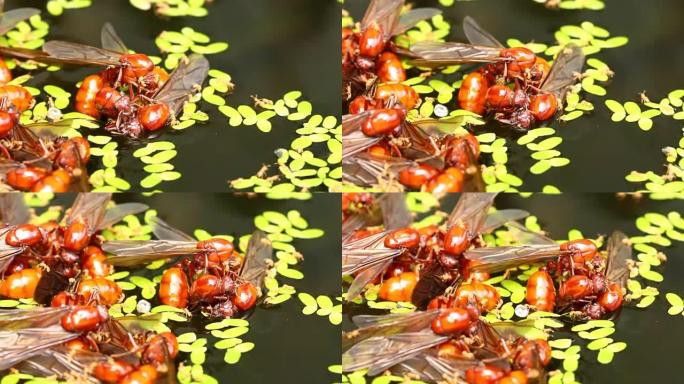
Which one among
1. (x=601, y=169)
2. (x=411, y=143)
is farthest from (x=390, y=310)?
(x=601, y=169)

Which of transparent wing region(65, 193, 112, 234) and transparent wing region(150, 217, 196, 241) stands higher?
transparent wing region(65, 193, 112, 234)

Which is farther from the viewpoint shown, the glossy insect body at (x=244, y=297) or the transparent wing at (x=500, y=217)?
the transparent wing at (x=500, y=217)

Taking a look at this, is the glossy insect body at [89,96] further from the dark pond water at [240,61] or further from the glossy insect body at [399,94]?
the glossy insect body at [399,94]

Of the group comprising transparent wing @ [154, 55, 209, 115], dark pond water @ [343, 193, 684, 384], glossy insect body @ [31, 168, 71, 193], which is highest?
transparent wing @ [154, 55, 209, 115]

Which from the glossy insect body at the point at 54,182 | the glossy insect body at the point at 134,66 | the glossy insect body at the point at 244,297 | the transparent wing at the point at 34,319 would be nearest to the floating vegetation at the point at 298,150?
the glossy insect body at the point at 134,66

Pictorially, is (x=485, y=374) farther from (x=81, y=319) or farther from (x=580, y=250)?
(x=81, y=319)

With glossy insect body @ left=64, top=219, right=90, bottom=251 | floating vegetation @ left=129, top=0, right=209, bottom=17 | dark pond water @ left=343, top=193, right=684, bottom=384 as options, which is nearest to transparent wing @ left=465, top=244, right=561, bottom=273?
dark pond water @ left=343, top=193, right=684, bottom=384

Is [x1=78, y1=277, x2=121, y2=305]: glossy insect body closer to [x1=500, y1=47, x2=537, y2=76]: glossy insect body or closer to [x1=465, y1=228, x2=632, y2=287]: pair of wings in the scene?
[x1=465, y1=228, x2=632, y2=287]: pair of wings
